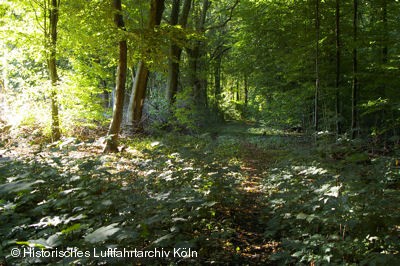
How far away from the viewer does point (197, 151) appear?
9148mm

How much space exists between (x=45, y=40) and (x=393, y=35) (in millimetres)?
11019

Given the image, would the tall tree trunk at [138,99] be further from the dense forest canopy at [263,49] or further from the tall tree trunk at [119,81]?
the tall tree trunk at [119,81]

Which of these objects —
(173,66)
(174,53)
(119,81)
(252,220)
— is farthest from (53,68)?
(252,220)

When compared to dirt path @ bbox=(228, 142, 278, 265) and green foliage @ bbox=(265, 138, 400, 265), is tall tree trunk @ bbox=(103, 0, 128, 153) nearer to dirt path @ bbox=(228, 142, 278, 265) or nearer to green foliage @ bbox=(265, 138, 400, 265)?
dirt path @ bbox=(228, 142, 278, 265)

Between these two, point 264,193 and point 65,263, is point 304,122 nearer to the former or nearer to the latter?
point 264,193

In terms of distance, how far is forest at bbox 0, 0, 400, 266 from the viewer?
353cm

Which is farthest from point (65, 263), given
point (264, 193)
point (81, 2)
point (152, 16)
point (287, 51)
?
point (287, 51)

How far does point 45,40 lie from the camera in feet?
34.8

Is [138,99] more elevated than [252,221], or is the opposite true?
[138,99]

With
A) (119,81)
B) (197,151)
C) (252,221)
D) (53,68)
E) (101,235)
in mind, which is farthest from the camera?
(53,68)

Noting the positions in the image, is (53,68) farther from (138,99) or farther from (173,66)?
(173,66)

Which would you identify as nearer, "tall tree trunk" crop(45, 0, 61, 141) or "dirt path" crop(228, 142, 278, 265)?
"dirt path" crop(228, 142, 278, 265)

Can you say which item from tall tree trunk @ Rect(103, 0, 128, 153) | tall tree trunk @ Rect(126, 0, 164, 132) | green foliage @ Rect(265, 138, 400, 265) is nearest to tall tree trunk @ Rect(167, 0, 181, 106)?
tall tree trunk @ Rect(126, 0, 164, 132)

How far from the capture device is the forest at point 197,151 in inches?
139
